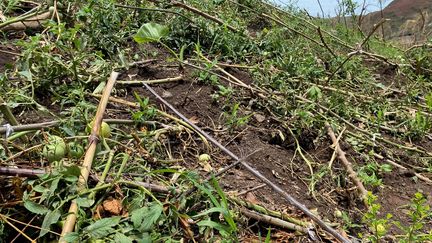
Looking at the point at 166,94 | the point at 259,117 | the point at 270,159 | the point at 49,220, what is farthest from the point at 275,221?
the point at 166,94

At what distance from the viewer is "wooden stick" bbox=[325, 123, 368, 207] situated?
217cm

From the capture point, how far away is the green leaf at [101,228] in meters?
1.23

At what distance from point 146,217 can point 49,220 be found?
0.86 feet

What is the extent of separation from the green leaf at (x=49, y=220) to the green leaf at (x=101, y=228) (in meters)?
0.10

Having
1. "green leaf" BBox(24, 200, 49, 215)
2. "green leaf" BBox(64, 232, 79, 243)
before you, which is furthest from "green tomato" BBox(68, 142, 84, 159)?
"green leaf" BBox(64, 232, 79, 243)

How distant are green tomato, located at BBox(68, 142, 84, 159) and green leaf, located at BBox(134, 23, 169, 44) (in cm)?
122

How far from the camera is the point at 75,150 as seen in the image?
1523 mm

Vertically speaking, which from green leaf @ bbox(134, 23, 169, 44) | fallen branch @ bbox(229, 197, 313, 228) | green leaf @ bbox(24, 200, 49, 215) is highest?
green leaf @ bbox(134, 23, 169, 44)

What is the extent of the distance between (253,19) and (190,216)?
10.4ft

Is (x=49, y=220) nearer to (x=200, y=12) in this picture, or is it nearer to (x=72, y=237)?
(x=72, y=237)

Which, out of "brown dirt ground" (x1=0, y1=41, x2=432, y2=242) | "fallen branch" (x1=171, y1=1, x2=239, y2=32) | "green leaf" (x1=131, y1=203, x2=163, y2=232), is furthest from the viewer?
"fallen branch" (x1=171, y1=1, x2=239, y2=32)

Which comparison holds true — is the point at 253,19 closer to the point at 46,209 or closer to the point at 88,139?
the point at 88,139

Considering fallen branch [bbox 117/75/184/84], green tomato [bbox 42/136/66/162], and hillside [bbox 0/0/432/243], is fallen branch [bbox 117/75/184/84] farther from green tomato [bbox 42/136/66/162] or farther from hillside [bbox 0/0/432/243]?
green tomato [bbox 42/136/66/162]

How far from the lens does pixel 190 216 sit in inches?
57.5
